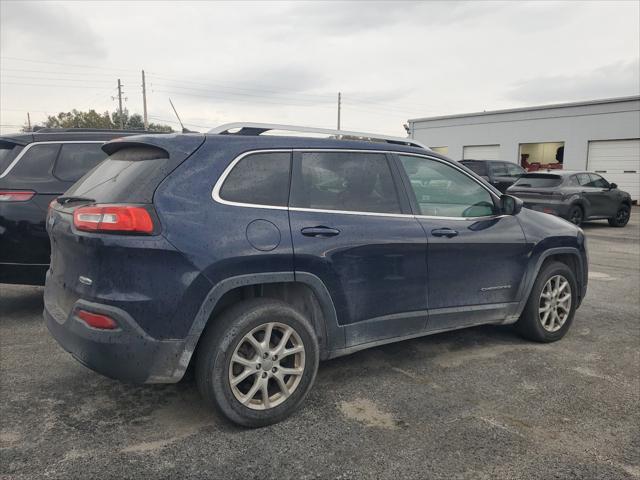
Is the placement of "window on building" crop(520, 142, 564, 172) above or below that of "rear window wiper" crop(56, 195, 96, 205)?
above

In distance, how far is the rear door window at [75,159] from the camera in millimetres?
5027

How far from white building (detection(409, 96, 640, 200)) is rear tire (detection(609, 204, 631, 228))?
10.5 metres

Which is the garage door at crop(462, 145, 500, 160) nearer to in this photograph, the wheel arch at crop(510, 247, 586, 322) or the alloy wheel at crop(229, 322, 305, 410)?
the wheel arch at crop(510, 247, 586, 322)

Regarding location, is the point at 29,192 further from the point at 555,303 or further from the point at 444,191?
the point at 555,303

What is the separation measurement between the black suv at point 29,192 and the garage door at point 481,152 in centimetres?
2819

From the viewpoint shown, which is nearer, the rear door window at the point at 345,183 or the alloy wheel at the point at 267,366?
the alloy wheel at the point at 267,366

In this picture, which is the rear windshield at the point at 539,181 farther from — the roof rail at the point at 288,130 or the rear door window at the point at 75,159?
the rear door window at the point at 75,159

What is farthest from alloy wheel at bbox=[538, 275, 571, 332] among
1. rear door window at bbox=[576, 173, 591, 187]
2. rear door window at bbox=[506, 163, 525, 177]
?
rear door window at bbox=[506, 163, 525, 177]

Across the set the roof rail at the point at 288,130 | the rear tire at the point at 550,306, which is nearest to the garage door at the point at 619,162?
the rear tire at the point at 550,306

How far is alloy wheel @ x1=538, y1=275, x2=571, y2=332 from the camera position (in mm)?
4445

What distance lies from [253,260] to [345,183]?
906 millimetres

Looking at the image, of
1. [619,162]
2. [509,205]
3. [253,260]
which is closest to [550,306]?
[509,205]

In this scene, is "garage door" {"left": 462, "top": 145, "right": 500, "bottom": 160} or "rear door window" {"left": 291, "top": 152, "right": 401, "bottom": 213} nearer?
"rear door window" {"left": 291, "top": 152, "right": 401, "bottom": 213}

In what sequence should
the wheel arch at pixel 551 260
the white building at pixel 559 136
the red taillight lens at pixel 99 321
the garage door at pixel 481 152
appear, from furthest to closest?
the garage door at pixel 481 152 → the white building at pixel 559 136 → the wheel arch at pixel 551 260 → the red taillight lens at pixel 99 321
